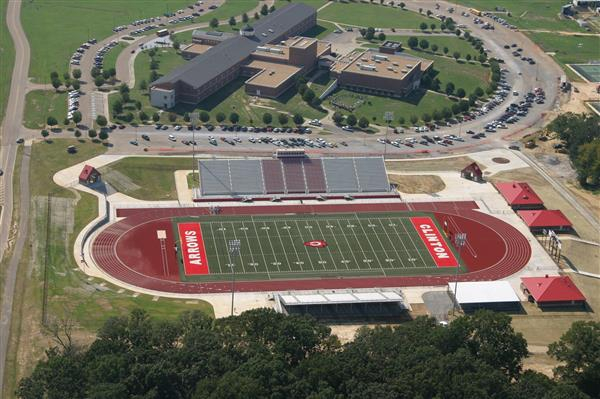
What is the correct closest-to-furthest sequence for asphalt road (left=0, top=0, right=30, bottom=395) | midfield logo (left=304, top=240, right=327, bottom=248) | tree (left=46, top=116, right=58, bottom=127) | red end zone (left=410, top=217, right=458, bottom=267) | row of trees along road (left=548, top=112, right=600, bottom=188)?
asphalt road (left=0, top=0, right=30, bottom=395)
red end zone (left=410, top=217, right=458, bottom=267)
midfield logo (left=304, top=240, right=327, bottom=248)
row of trees along road (left=548, top=112, right=600, bottom=188)
tree (left=46, top=116, right=58, bottom=127)

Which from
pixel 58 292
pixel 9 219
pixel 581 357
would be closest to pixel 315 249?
pixel 58 292

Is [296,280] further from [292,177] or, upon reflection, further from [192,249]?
[292,177]

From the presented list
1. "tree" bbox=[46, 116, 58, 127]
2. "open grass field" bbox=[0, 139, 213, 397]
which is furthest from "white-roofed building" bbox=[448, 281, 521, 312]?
"tree" bbox=[46, 116, 58, 127]

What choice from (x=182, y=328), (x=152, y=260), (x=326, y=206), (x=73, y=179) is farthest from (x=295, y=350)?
(x=73, y=179)

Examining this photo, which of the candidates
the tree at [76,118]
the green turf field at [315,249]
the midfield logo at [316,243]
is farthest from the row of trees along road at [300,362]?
the tree at [76,118]

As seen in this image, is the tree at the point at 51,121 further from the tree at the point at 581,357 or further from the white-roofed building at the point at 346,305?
the tree at the point at 581,357

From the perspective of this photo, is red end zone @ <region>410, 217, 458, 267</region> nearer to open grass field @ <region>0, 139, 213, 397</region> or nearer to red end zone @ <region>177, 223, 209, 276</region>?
red end zone @ <region>177, 223, 209, 276</region>
